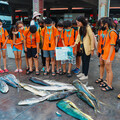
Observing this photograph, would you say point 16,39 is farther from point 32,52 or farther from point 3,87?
point 3,87

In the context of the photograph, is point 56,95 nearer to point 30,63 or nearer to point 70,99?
point 70,99

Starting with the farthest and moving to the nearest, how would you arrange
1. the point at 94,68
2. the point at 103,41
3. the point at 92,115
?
the point at 94,68
the point at 103,41
the point at 92,115

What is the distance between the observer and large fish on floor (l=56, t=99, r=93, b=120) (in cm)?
280

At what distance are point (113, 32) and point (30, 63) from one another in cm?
296

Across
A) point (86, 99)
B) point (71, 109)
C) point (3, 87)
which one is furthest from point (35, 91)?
point (86, 99)

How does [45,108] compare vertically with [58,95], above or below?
below

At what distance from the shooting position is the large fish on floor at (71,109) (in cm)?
280

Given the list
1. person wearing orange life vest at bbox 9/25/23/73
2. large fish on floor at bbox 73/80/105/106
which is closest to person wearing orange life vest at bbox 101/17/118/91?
large fish on floor at bbox 73/80/105/106

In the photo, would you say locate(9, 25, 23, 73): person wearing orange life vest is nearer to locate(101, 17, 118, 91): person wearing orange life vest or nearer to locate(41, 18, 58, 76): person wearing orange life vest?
locate(41, 18, 58, 76): person wearing orange life vest

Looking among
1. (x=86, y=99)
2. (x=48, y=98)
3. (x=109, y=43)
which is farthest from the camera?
(x=109, y=43)

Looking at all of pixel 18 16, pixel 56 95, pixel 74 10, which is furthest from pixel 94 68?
pixel 18 16

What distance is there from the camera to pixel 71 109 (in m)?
3.01

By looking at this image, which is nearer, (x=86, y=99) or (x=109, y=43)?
(x=86, y=99)

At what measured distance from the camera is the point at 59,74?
522 centimetres
